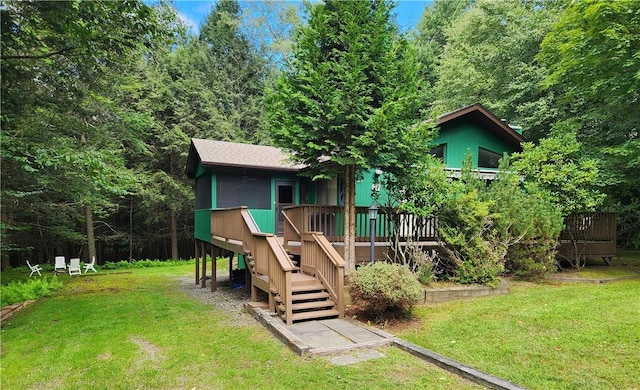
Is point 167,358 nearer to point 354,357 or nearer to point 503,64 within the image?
point 354,357

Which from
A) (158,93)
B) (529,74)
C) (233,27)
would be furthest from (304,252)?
(233,27)

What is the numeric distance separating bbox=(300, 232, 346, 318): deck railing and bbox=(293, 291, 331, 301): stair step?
0.38 feet

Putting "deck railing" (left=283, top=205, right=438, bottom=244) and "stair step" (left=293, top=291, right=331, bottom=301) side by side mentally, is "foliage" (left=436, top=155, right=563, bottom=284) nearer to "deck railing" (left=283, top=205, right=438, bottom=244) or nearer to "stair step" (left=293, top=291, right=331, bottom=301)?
"deck railing" (left=283, top=205, right=438, bottom=244)

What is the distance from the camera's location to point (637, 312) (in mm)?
5523

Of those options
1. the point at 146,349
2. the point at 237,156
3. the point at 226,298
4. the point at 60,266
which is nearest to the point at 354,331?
the point at 146,349

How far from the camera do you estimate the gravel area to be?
6.90 meters

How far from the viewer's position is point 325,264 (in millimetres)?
6695

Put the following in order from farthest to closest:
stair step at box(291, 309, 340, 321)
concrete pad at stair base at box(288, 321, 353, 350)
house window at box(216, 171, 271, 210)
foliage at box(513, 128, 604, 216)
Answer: house window at box(216, 171, 271, 210)
foliage at box(513, 128, 604, 216)
stair step at box(291, 309, 340, 321)
concrete pad at stair base at box(288, 321, 353, 350)

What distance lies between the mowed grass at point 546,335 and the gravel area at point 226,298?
3229 mm

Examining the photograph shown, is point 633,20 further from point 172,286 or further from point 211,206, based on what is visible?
point 172,286

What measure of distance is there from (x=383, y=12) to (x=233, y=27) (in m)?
23.4

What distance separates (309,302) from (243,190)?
5.94m

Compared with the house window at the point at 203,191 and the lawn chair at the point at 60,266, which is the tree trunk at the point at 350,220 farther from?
the lawn chair at the point at 60,266

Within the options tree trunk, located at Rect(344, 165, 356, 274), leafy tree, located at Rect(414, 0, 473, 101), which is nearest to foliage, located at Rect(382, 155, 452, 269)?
tree trunk, located at Rect(344, 165, 356, 274)
